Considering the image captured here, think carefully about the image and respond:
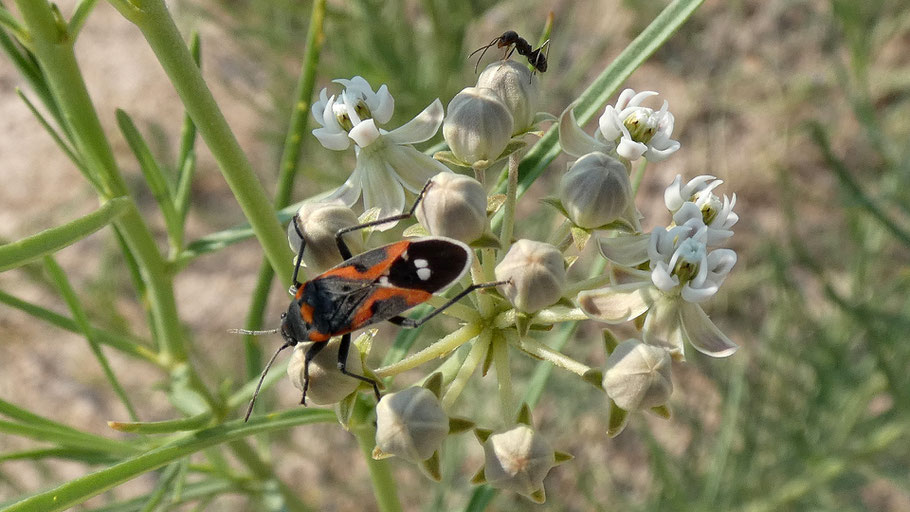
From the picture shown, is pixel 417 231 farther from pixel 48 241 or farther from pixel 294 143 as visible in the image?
pixel 48 241

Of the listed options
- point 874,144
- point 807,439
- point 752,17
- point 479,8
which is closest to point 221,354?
point 479,8

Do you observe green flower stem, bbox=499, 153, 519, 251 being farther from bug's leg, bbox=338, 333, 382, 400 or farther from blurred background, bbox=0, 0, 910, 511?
blurred background, bbox=0, 0, 910, 511

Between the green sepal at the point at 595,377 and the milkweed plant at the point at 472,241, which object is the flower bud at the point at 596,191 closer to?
the milkweed plant at the point at 472,241

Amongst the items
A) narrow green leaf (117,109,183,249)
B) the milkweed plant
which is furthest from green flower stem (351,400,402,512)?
narrow green leaf (117,109,183,249)

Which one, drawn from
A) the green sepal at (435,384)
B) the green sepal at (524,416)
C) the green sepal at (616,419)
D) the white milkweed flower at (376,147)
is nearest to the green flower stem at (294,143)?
the white milkweed flower at (376,147)

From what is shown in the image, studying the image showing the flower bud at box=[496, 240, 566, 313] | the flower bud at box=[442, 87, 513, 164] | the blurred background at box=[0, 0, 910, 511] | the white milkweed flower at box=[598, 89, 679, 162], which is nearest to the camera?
the flower bud at box=[496, 240, 566, 313]
